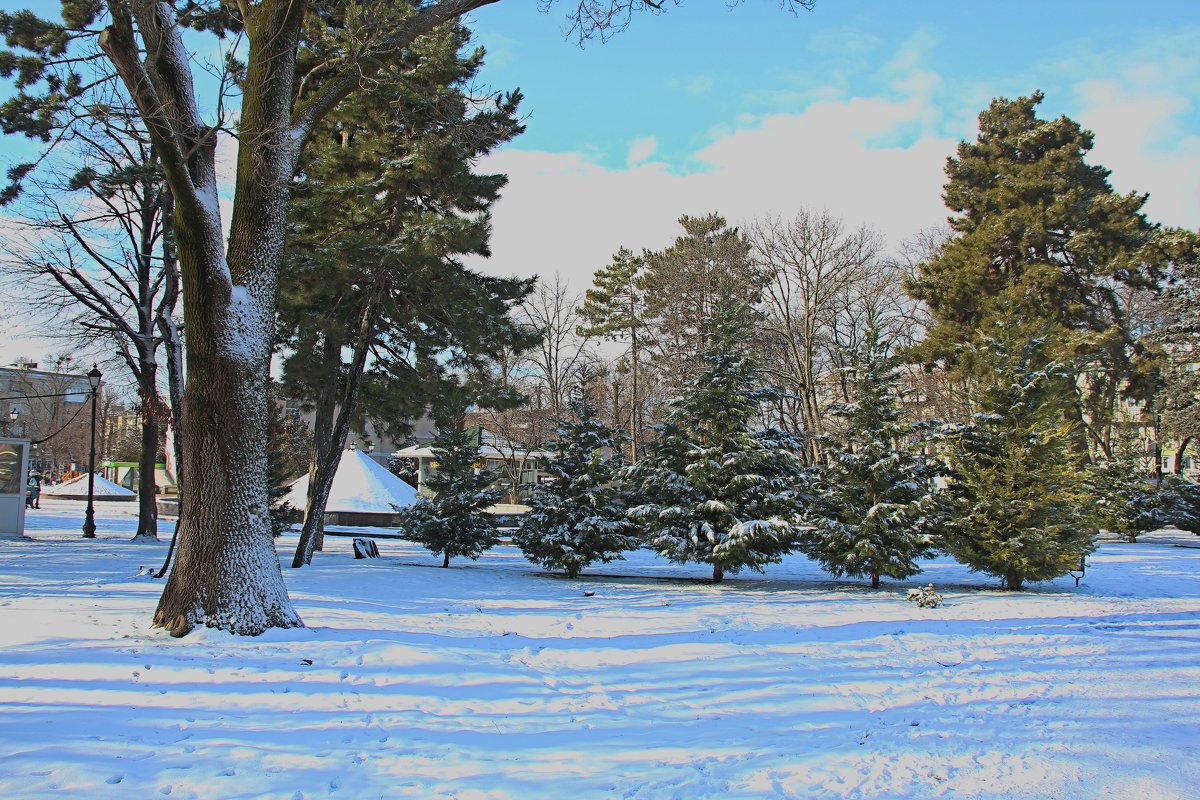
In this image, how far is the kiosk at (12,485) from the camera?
18.7 metres

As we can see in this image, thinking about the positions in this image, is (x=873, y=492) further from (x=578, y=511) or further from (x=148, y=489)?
(x=148, y=489)

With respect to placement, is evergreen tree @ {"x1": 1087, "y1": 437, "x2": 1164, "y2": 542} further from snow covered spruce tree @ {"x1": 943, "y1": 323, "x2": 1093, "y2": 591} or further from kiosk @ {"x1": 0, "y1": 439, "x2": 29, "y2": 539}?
kiosk @ {"x1": 0, "y1": 439, "x2": 29, "y2": 539}

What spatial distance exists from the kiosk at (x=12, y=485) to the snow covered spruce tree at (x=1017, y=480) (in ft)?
72.3

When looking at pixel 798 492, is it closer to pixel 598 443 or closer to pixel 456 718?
pixel 598 443

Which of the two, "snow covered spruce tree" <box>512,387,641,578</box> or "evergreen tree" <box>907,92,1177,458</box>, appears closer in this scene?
"snow covered spruce tree" <box>512,387,641,578</box>

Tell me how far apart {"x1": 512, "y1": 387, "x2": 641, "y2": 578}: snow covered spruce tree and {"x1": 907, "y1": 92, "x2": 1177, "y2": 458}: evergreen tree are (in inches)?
604

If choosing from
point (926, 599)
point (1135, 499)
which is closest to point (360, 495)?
point (926, 599)

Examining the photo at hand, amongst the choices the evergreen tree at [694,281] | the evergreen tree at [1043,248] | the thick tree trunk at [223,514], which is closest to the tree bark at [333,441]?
the thick tree trunk at [223,514]

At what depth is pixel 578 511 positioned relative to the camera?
52.5 feet

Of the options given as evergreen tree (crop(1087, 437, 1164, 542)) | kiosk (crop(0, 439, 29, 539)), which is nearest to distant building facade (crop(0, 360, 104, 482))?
kiosk (crop(0, 439, 29, 539))

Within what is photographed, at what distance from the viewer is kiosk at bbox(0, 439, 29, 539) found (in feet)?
61.3

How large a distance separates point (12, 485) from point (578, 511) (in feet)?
50.0

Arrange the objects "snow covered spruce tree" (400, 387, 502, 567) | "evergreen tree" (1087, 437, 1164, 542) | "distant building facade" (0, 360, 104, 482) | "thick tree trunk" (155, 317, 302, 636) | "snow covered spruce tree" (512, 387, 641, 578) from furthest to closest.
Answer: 1. "distant building facade" (0, 360, 104, 482)
2. "evergreen tree" (1087, 437, 1164, 542)
3. "snow covered spruce tree" (400, 387, 502, 567)
4. "snow covered spruce tree" (512, 387, 641, 578)
5. "thick tree trunk" (155, 317, 302, 636)

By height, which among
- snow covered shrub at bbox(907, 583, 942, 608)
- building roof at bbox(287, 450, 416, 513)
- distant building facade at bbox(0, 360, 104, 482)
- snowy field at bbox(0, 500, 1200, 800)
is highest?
distant building facade at bbox(0, 360, 104, 482)
